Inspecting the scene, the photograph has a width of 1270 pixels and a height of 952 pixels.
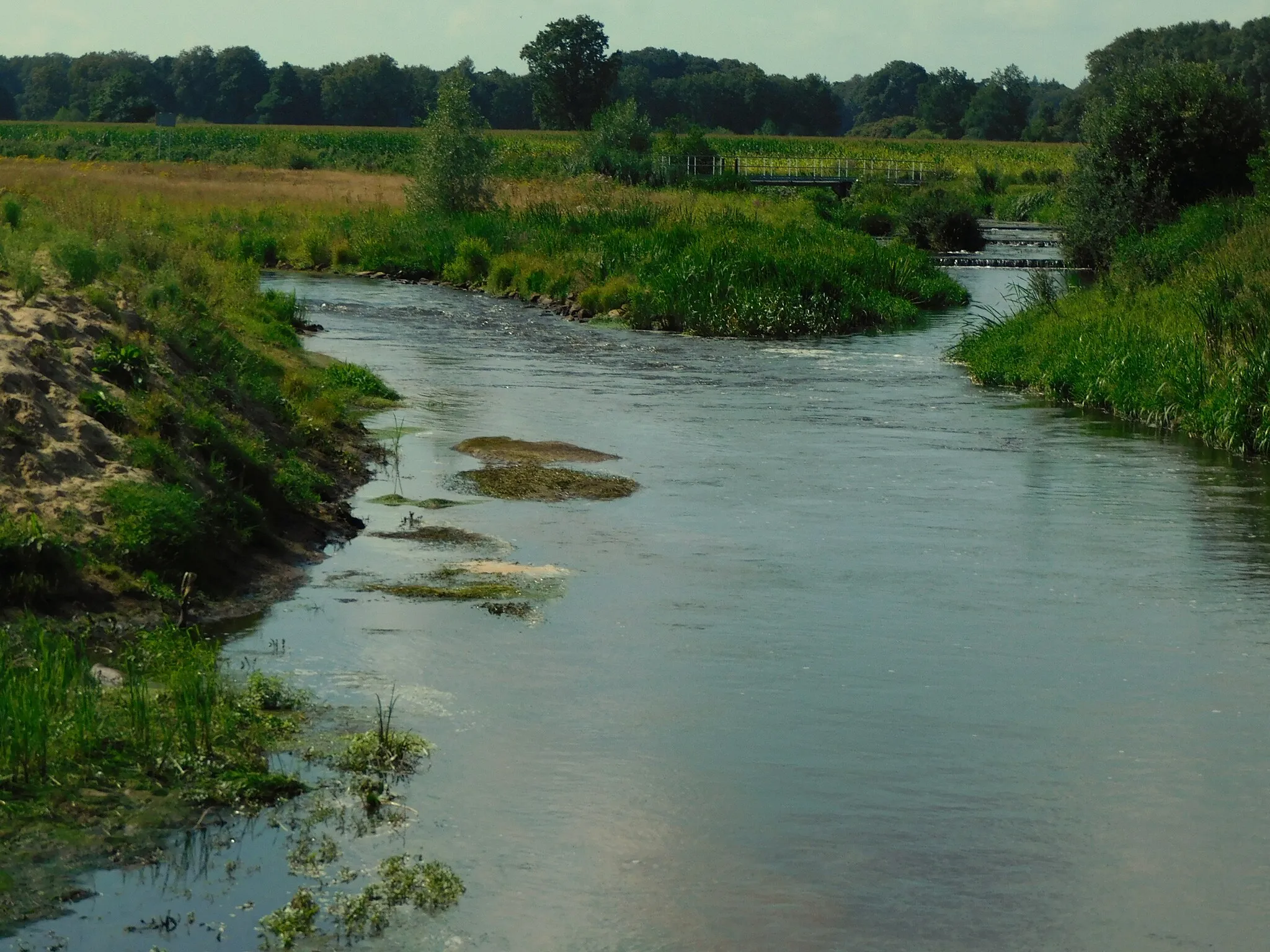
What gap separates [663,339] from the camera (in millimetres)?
34562

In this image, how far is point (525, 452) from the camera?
20.2 m

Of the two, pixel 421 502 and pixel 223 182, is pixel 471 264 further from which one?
pixel 421 502

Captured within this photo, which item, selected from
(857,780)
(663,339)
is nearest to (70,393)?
(857,780)

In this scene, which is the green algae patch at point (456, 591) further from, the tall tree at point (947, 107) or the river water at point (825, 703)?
the tall tree at point (947, 107)

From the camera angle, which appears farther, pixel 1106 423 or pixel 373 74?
pixel 373 74

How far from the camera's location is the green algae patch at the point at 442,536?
1532cm

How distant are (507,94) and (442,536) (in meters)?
144

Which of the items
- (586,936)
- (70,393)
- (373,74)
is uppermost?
(373,74)

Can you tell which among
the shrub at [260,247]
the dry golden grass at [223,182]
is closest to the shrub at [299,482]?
the dry golden grass at [223,182]

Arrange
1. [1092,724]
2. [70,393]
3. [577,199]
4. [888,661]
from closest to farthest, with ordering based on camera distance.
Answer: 1. [1092,724]
2. [888,661]
3. [70,393]
4. [577,199]

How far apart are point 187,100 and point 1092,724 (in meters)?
166

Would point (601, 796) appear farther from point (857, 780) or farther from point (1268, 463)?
point (1268, 463)

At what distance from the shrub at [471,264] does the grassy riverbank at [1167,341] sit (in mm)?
17358

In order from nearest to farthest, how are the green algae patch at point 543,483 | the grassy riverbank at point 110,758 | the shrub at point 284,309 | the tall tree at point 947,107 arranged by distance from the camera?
the grassy riverbank at point 110,758 → the green algae patch at point 543,483 → the shrub at point 284,309 → the tall tree at point 947,107
